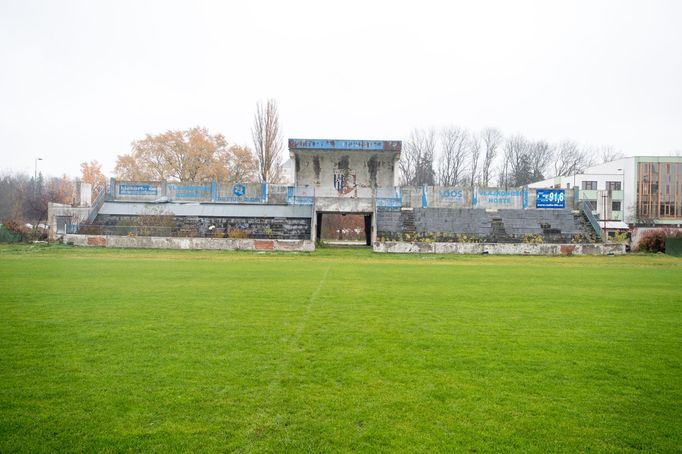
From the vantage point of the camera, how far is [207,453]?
12.3 feet

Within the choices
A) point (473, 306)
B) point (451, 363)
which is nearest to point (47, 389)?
point (451, 363)

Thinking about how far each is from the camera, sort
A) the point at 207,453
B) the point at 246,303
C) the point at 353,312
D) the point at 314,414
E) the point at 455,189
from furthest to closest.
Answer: the point at 455,189
the point at 246,303
the point at 353,312
the point at 314,414
the point at 207,453

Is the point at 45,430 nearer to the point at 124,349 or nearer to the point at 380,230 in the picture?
the point at 124,349

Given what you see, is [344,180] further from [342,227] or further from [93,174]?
[93,174]

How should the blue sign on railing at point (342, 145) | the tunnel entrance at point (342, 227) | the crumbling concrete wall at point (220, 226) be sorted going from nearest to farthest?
the crumbling concrete wall at point (220, 226)
the blue sign on railing at point (342, 145)
the tunnel entrance at point (342, 227)

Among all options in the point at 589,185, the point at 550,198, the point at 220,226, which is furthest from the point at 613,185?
the point at 220,226

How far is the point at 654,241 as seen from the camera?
3381 cm

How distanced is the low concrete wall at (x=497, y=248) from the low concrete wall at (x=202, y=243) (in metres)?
5.67

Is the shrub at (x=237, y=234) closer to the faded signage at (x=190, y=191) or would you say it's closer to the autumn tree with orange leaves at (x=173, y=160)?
the faded signage at (x=190, y=191)

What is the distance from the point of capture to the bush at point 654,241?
33.7 meters

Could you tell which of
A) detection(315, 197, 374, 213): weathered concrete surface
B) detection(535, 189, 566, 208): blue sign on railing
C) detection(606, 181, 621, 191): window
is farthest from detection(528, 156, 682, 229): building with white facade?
detection(315, 197, 374, 213): weathered concrete surface

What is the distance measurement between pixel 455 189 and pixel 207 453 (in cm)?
3642

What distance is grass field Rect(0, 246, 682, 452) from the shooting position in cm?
409

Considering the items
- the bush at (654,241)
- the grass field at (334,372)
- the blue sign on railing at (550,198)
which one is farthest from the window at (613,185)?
the grass field at (334,372)
